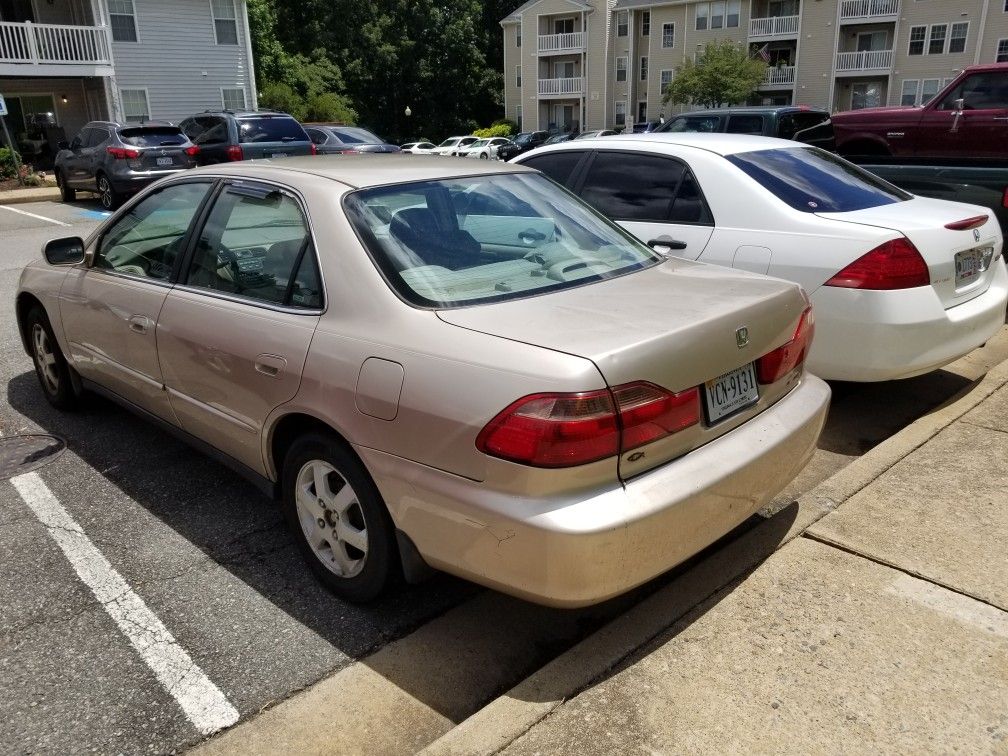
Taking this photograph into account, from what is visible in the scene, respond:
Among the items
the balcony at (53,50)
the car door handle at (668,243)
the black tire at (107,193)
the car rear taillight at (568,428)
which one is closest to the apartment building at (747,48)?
the balcony at (53,50)

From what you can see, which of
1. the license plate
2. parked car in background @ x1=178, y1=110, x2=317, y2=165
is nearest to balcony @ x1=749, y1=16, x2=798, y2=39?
parked car in background @ x1=178, y1=110, x2=317, y2=165

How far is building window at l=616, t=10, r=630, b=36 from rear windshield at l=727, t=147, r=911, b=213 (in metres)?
48.9

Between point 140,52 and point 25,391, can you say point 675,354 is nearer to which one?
point 25,391

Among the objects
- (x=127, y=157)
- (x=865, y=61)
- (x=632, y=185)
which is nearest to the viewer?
(x=632, y=185)

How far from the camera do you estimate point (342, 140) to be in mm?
20516

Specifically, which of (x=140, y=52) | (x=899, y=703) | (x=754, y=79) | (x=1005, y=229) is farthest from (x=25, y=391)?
(x=754, y=79)

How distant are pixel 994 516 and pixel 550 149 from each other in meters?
3.79

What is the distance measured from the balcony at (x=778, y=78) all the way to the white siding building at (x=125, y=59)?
28.0 m

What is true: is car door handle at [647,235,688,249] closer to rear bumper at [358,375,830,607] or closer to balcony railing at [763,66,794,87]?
rear bumper at [358,375,830,607]

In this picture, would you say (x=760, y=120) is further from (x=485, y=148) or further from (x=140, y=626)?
(x=485, y=148)

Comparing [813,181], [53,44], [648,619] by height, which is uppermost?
[53,44]

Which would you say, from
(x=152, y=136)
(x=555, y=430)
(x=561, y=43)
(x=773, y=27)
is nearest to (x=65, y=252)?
(x=555, y=430)

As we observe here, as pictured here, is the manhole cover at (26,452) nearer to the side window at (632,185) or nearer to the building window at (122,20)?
the side window at (632,185)

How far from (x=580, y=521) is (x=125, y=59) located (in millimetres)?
28610
